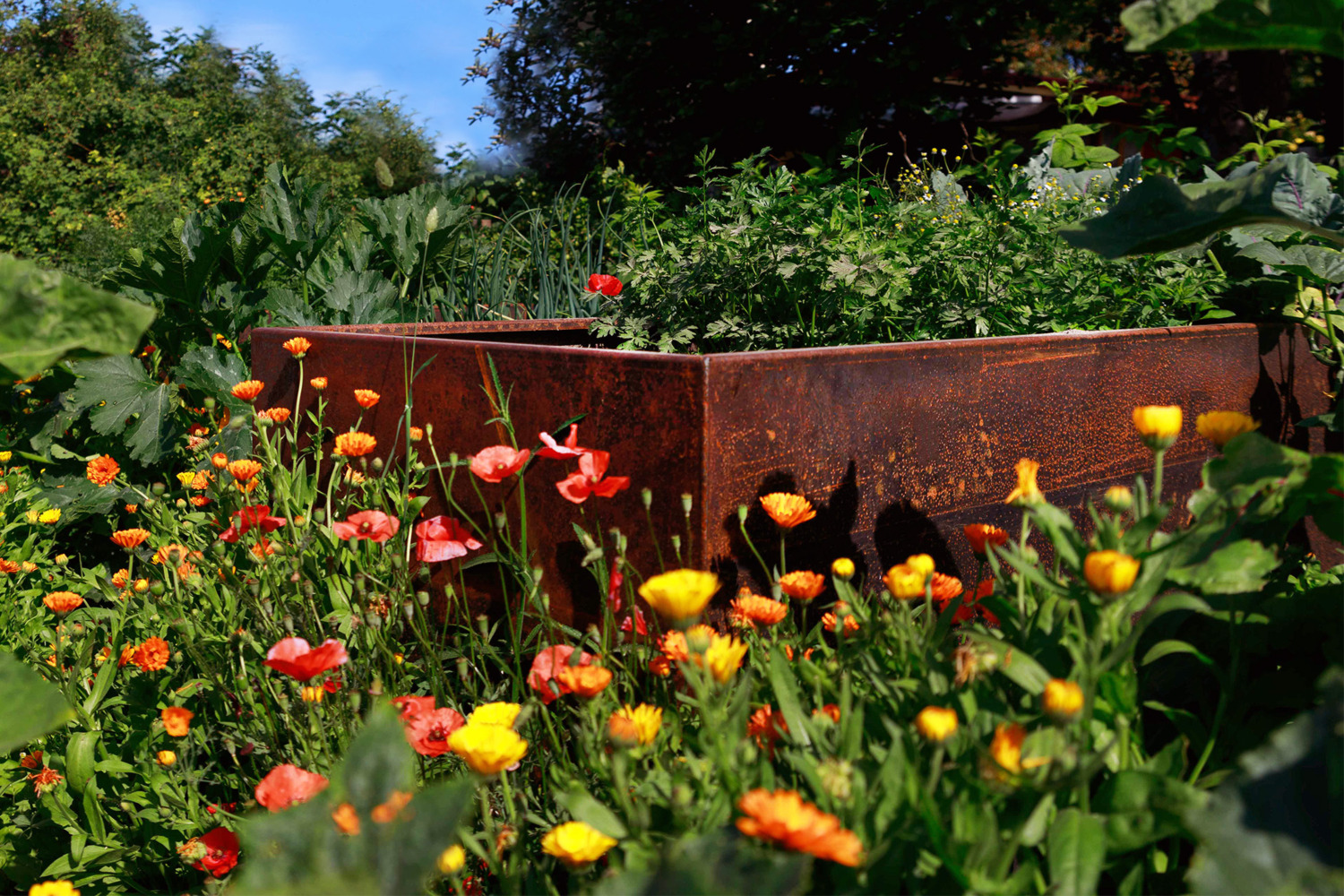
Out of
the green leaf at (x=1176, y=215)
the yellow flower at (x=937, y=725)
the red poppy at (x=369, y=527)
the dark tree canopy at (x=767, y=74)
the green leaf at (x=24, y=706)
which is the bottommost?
the green leaf at (x=24, y=706)

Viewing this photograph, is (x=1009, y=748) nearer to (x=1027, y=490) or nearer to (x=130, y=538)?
(x=1027, y=490)

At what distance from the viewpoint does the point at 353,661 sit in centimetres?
165

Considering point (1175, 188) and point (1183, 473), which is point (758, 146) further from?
point (1175, 188)

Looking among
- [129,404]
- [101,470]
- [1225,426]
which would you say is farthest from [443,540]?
[129,404]

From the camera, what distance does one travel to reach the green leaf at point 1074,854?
785 millimetres

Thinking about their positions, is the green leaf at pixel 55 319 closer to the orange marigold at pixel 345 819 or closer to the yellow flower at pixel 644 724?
the orange marigold at pixel 345 819

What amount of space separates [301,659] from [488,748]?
1.44 ft

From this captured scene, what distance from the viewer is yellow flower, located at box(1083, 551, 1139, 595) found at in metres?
0.82

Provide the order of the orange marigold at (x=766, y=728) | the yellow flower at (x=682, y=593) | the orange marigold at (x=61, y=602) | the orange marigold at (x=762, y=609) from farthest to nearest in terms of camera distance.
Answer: the orange marigold at (x=61, y=602) < the orange marigold at (x=762, y=609) < the orange marigold at (x=766, y=728) < the yellow flower at (x=682, y=593)

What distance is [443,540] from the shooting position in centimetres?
166

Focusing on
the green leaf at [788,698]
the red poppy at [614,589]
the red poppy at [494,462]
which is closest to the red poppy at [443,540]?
the red poppy at [494,462]

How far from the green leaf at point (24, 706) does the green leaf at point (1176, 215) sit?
129 centimetres

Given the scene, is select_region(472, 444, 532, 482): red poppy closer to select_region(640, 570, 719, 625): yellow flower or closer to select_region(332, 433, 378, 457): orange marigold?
select_region(332, 433, 378, 457): orange marigold

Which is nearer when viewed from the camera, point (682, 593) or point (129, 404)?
point (682, 593)
